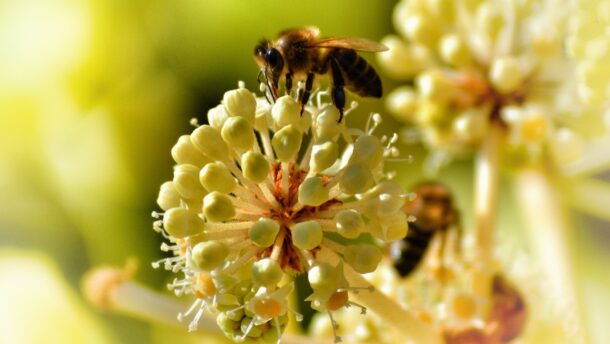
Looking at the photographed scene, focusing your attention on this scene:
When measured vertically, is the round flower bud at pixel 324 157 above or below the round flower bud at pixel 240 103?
below

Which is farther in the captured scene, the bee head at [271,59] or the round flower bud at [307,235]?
the bee head at [271,59]

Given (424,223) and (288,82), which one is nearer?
(288,82)


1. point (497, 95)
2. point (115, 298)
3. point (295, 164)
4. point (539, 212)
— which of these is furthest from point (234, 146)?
point (539, 212)

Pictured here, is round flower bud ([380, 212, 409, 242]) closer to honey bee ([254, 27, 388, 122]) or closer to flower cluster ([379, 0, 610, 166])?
honey bee ([254, 27, 388, 122])

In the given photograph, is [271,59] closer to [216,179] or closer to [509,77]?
[216,179]

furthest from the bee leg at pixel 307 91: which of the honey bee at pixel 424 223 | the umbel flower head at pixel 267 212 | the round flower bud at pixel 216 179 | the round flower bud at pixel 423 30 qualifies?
the round flower bud at pixel 423 30

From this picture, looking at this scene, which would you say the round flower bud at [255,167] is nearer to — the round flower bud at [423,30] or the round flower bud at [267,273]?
the round flower bud at [267,273]

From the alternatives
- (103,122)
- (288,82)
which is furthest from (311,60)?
(103,122)
